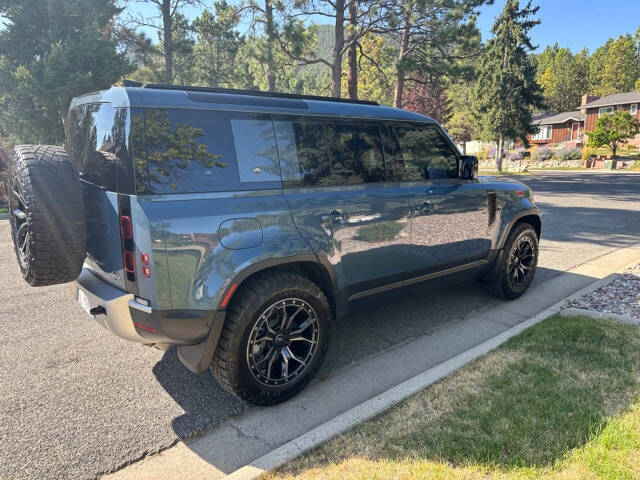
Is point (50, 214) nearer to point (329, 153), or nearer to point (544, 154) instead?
point (329, 153)

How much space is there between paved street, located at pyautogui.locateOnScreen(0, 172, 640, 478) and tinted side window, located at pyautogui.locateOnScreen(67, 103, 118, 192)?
5.04 ft

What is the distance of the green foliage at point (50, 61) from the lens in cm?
1847

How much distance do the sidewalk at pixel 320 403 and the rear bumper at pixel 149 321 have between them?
65 centimetres

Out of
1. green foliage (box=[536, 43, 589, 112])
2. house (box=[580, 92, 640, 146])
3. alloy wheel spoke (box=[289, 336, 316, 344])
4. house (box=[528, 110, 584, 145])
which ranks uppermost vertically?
green foliage (box=[536, 43, 589, 112])

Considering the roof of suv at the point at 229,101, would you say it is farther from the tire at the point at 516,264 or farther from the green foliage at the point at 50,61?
the green foliage at the point at 50,61

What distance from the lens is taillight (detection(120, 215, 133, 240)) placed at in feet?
7.98

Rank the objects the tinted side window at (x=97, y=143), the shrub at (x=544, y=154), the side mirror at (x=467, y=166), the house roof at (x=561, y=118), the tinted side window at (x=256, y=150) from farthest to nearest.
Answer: the house roof at (x=561, y=118) < the shrub at (x=544, y=154) < the side mirror at (x=467, y=166) < the tinted side window at (x=256, y=150) < the tinted side window at (x=97, y=143)

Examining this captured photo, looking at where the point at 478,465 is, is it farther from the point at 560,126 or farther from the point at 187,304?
the point at 560,126

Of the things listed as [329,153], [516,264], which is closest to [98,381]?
[329,153]

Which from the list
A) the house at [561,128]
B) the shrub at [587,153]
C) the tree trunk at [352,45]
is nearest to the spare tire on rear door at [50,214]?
the tree trunk at [352,45]

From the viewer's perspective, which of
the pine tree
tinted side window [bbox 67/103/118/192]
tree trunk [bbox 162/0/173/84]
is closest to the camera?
tinted side window [bbox 67/103/118/192]

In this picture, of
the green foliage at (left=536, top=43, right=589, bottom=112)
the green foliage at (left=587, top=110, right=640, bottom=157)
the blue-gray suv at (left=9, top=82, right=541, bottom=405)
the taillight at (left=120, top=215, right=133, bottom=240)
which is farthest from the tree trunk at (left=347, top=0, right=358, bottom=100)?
the green foliage at (left=536, top=43, right=589, bottom=112)

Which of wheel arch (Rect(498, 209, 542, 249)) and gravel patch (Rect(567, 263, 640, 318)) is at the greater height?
wheel arch (Rect(498, 209, 542, 249))

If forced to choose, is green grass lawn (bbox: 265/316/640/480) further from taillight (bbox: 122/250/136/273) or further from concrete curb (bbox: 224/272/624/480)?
taillight (bbox: 122/250/136/273)
